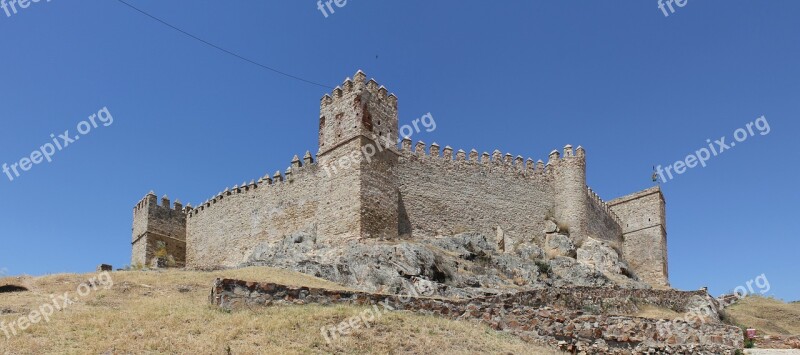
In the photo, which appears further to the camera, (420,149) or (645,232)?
(645,232)

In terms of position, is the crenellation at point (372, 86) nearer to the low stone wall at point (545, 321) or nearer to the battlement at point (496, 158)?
the battlement at point (496, 158)

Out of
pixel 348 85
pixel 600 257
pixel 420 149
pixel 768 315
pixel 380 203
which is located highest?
pixel 348 85

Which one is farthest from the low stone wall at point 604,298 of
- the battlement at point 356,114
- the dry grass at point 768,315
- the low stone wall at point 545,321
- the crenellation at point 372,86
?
the crenellation at point 372,86

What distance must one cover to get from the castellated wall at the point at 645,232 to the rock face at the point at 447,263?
797cm

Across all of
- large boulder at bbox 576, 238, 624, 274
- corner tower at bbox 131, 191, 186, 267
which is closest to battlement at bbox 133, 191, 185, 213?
corner tower at bbox 131, 191, 186, 267

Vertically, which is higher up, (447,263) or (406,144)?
(406,144)

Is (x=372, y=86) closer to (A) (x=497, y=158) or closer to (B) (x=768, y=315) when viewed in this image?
(A) (x=497, y=158)

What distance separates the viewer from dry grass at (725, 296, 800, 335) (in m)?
29.2

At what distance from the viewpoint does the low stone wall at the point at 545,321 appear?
13.4 m

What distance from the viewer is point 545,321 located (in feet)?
45.1

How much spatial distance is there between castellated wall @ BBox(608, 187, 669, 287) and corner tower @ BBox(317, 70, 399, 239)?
65.7 ft

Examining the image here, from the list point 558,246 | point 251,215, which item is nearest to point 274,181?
point 251,215

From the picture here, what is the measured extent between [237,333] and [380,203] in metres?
17.2

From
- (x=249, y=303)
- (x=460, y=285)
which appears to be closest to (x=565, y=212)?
(x=460, y=285)
